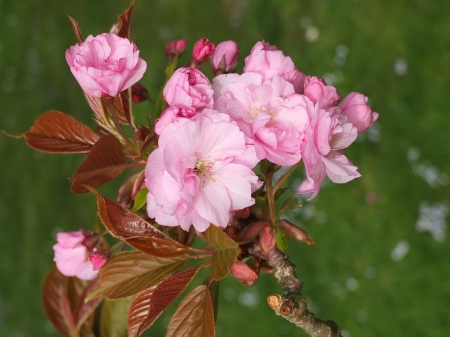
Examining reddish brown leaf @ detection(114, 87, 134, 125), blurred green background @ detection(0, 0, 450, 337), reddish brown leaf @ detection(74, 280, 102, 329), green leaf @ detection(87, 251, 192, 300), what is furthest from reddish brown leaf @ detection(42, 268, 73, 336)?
blurred green background @ detection(0, 0, 450, 337)

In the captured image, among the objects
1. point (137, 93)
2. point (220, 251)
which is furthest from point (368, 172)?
point (220, 251)

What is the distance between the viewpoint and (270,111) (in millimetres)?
723

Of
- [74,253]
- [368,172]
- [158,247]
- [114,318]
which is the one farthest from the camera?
[368,172]

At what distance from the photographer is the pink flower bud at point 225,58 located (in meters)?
0.85

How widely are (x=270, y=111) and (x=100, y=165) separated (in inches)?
10.9

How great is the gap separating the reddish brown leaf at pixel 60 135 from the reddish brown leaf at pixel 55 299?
37 centimetres

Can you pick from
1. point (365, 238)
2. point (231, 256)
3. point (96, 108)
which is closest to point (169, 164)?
point (231, 256)

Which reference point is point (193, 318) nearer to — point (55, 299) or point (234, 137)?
point (234, 137)

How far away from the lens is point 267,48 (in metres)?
0.77

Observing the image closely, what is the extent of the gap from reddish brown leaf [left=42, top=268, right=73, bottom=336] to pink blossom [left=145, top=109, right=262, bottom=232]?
518 millimetres

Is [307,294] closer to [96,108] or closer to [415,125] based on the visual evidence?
[415,125]

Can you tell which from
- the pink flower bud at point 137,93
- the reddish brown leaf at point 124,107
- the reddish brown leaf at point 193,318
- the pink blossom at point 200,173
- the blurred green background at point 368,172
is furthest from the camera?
the blurred green background at point 368,172

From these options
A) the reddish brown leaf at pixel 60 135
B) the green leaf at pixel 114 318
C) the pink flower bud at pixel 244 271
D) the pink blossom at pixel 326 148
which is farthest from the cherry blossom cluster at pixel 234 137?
the green leaf at pixel 114 318

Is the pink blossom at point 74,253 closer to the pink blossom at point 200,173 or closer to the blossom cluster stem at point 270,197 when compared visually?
the pink blossom at point 200,173
